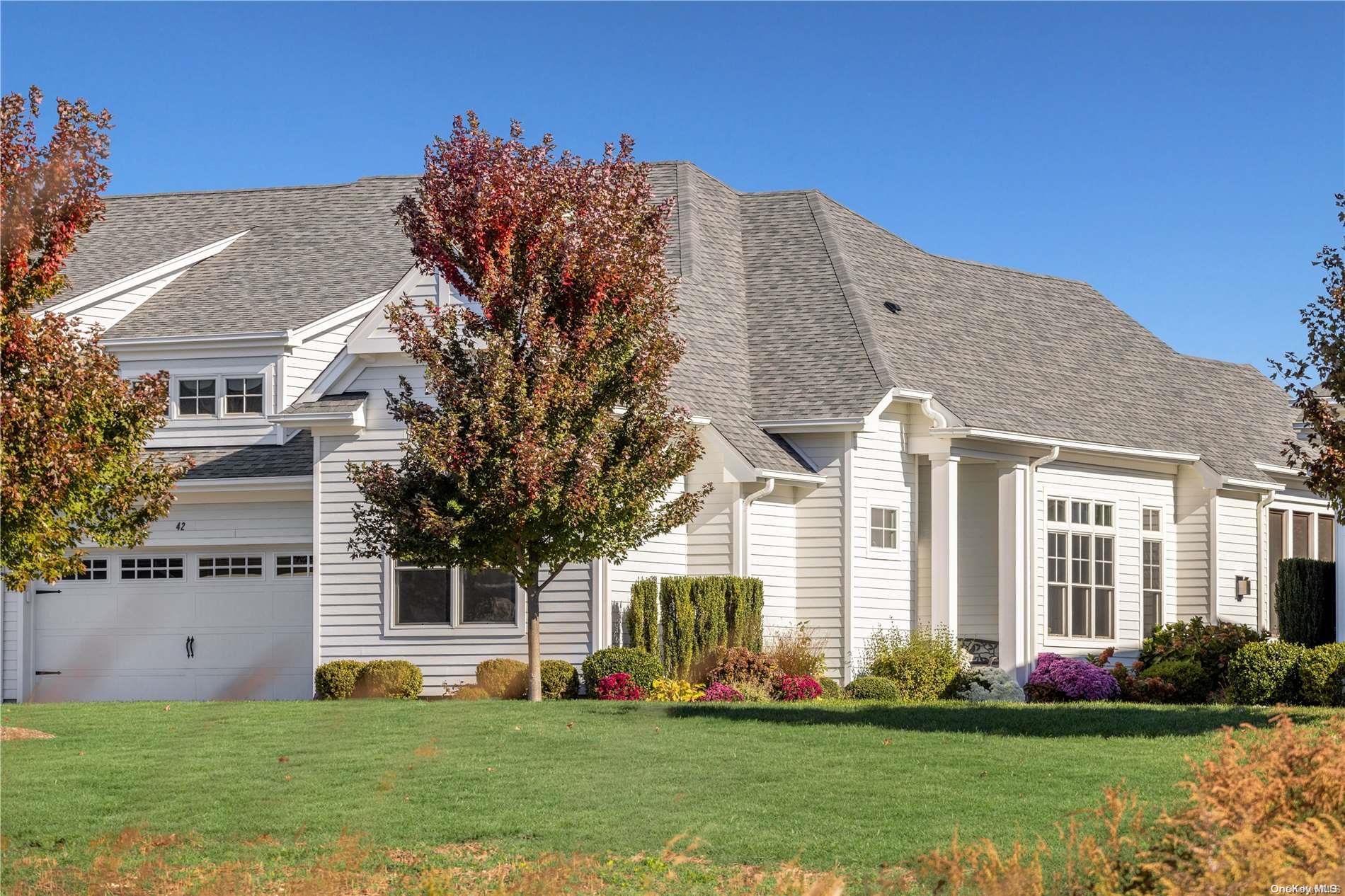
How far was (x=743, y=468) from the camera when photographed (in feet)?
73.8

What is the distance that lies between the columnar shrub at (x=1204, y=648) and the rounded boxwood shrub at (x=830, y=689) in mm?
4715

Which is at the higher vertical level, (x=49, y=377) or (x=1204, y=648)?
(x=49, y=377)

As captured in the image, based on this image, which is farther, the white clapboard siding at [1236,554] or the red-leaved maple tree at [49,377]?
the white clapboard siding at [1236,554]

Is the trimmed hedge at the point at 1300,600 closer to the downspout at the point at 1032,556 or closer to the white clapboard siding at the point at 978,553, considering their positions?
the downspout at the point at 1032,556

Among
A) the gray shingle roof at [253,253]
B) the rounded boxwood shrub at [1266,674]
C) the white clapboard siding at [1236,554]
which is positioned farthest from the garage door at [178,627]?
the white clapboard siding at [1236,554]

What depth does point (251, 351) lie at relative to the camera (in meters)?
26.1

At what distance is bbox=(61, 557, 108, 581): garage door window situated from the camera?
83.9 feet

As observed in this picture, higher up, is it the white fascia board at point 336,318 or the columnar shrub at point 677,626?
the white fascia board at point 336,318

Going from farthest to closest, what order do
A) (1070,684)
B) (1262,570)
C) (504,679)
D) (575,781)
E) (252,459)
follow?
(1262,570)
(252,459)
(1070,684)
(504,679)
(575,781)

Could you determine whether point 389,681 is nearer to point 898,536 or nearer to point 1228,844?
point 898,536

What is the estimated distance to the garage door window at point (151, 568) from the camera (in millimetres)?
25516

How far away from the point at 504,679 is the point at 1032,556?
866 centimetres

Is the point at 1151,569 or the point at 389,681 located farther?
the point at 1151,569

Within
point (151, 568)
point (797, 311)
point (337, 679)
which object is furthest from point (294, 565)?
→ point (797, 311)
